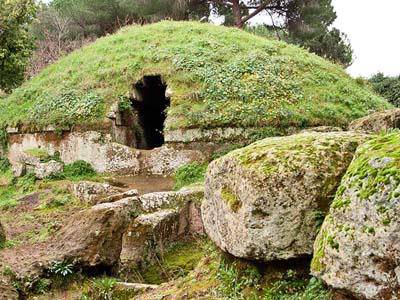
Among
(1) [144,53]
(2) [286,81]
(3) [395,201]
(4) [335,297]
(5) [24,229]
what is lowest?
(5) [24,229]

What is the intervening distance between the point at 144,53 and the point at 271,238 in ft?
43.8

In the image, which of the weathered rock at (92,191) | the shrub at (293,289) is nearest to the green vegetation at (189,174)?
the weathered rock at (92,191)

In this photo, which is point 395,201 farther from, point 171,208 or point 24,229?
point 24,229

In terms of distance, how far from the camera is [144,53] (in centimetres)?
1647

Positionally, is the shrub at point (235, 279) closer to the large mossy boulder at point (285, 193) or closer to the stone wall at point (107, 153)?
the large mossy boulder at point (285, 193)

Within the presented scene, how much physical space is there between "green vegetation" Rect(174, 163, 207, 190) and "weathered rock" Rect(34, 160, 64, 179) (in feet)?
11.1

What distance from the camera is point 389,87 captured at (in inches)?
857

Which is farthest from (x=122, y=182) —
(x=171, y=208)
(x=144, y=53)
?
(x=144, y=53)

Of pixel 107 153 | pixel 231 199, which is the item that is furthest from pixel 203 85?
pixel 231 199

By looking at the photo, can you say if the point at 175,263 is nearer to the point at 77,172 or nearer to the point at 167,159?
the point at 167,159

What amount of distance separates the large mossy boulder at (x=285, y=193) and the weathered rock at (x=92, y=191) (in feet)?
21.1

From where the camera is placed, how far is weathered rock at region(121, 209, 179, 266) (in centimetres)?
719

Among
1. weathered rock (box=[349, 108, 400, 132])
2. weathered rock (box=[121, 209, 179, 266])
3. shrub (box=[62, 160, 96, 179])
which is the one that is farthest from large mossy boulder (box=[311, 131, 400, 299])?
shrub (box=[62, 160, 96, 179])

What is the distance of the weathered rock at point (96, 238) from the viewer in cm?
640
